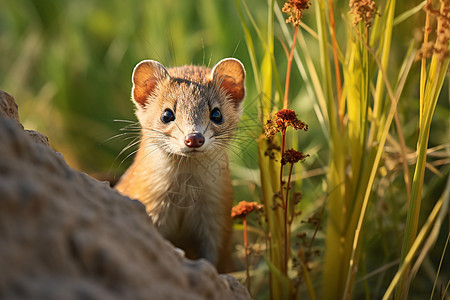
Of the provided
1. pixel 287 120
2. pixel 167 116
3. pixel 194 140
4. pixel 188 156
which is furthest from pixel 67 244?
pixel 167 116

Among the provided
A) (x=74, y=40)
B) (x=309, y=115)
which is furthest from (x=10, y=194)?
(x=74, y=40)

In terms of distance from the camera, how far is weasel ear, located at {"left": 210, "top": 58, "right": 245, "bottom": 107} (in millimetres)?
2264

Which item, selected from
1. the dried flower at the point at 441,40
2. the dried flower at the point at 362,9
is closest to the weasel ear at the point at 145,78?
the dried flower at the point at 362,9

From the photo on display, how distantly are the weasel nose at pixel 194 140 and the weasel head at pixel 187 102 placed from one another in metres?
0.07

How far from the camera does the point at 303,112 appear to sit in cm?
343

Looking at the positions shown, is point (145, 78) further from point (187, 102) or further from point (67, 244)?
point (67, 244)

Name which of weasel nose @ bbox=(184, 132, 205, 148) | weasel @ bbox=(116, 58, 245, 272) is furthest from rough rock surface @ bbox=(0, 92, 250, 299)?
weasel @ bbox=(116, 58, 245, 272)

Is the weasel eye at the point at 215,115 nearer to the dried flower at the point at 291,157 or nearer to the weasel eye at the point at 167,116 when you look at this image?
the weasel eye at the point at 167,116

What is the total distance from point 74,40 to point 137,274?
3.89 m

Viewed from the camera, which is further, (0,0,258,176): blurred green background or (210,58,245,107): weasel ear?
(0,0,258,176): blurred green background

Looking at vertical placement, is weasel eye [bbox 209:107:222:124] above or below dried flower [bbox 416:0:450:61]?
below

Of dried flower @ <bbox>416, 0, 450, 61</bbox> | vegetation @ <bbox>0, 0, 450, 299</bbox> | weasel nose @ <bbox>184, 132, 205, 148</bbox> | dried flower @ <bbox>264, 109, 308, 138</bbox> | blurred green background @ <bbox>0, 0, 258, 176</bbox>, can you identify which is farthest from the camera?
blurred green background @ <bbox>0, 0, 258, 176</bbox>

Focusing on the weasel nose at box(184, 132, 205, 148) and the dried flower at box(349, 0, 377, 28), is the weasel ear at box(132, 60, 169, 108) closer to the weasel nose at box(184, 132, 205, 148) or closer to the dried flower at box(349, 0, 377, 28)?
the weasel nose at box(184, 132, 205, 148)

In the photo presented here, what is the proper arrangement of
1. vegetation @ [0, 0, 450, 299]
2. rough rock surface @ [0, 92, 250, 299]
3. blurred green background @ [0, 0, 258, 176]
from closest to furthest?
rough rock surface @ [0, 92, 250, 299] < vegetation @ [0, 0, 450, 299] < blurred green background @ [0, 0, 258, 176]
